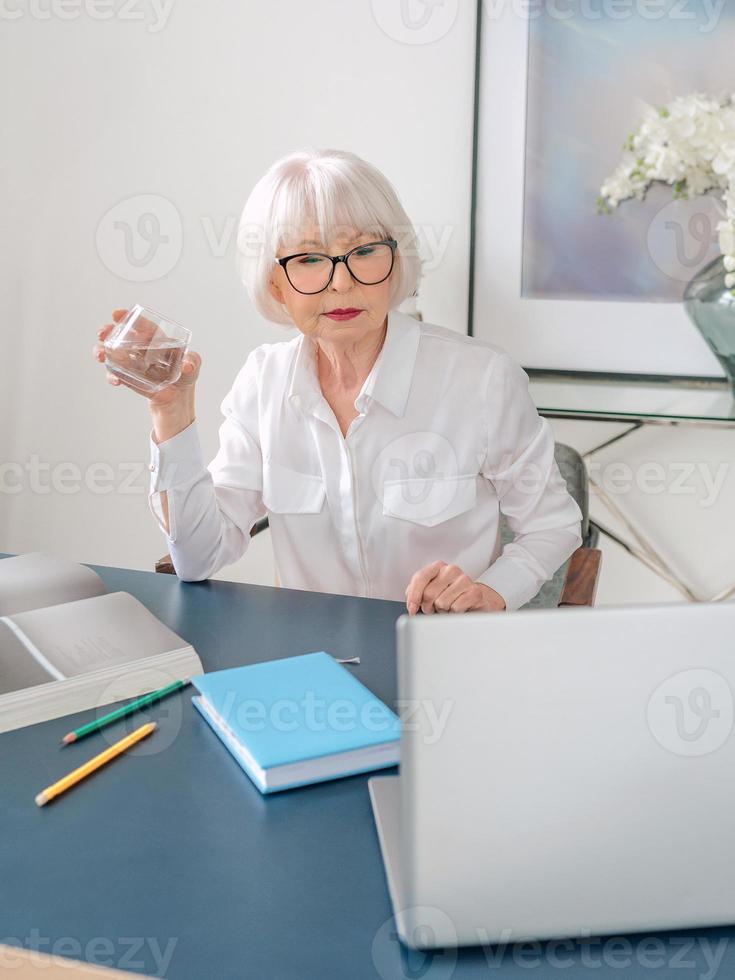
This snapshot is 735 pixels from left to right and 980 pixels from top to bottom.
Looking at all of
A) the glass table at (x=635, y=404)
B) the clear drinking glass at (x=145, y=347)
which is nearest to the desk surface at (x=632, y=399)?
the glass table at (x=635, y=404)

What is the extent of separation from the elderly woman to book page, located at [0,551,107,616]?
18cm

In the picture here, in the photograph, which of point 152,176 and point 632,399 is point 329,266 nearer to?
point 632,399

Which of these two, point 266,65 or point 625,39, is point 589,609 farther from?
point 266,65

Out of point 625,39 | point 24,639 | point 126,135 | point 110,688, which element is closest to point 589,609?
point 110,688

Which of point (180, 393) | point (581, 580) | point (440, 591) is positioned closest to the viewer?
point (440, 591)

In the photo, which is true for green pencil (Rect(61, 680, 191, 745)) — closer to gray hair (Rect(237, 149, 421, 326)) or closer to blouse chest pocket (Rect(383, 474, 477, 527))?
blouse chest pocket (Rect(383, 474, 477, 527))

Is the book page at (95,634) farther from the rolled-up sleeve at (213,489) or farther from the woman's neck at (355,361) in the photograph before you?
the woman's neck at (355,361)

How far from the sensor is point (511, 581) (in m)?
1.59

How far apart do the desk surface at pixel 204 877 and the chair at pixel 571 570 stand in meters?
0.81

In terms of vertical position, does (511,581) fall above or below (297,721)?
below

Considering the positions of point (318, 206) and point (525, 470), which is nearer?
point (318, 206)

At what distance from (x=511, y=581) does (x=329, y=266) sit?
56 centimetres

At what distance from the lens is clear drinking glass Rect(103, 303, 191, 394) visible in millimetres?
1320

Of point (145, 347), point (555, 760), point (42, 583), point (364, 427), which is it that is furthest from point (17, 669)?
point (364, 427)
